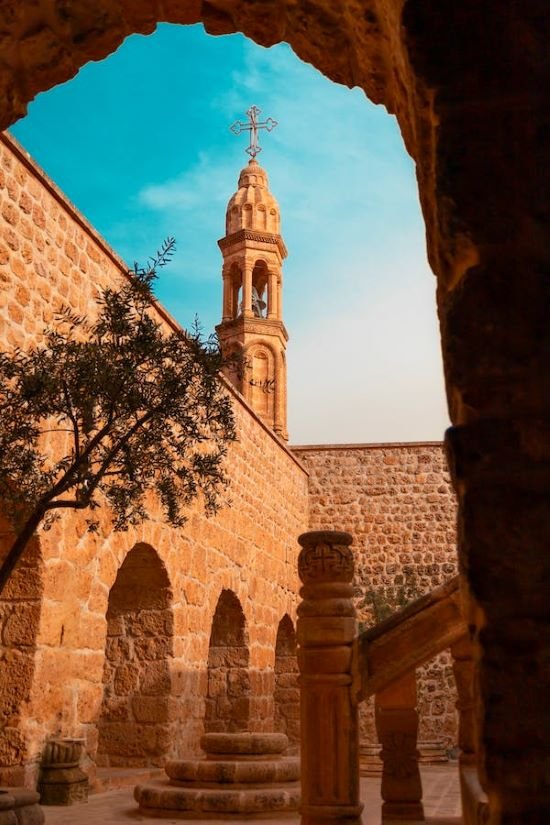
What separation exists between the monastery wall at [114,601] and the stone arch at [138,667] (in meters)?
0.01

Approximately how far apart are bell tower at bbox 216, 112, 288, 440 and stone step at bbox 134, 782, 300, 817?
1391 cm

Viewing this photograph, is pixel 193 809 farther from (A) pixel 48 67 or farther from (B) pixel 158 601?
(A) pixel 48 67

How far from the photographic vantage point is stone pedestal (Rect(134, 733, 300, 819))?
634 cm

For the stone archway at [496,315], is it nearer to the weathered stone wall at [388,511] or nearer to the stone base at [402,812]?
the stone base at [402,812]

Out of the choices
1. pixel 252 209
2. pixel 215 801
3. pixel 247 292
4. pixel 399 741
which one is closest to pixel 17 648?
pixel 215 801

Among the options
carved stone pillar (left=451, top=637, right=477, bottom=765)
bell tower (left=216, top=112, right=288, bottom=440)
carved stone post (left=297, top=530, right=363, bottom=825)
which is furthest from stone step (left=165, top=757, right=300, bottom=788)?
bell tower (left=216, top=112, right=288, bottom=440)

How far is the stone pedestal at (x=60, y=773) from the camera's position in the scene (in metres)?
6.46

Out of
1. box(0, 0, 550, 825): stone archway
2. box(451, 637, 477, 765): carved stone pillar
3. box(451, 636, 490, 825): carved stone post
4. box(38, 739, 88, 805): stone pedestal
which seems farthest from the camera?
box(38, 739, 88, 805): stone pedestal

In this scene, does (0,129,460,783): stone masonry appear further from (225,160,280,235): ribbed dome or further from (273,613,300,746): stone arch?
(225,160,280,235): ribbed dome

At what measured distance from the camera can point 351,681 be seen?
167 inches

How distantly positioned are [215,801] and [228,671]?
5.73 m

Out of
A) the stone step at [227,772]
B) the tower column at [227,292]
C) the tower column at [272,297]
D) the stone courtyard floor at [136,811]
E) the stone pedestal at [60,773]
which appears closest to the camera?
the stone courtyard floor at [136,811]

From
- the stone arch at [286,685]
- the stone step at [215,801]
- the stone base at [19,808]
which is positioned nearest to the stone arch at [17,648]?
the stone step at [215,801]

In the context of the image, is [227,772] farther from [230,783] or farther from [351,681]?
[351,681]
